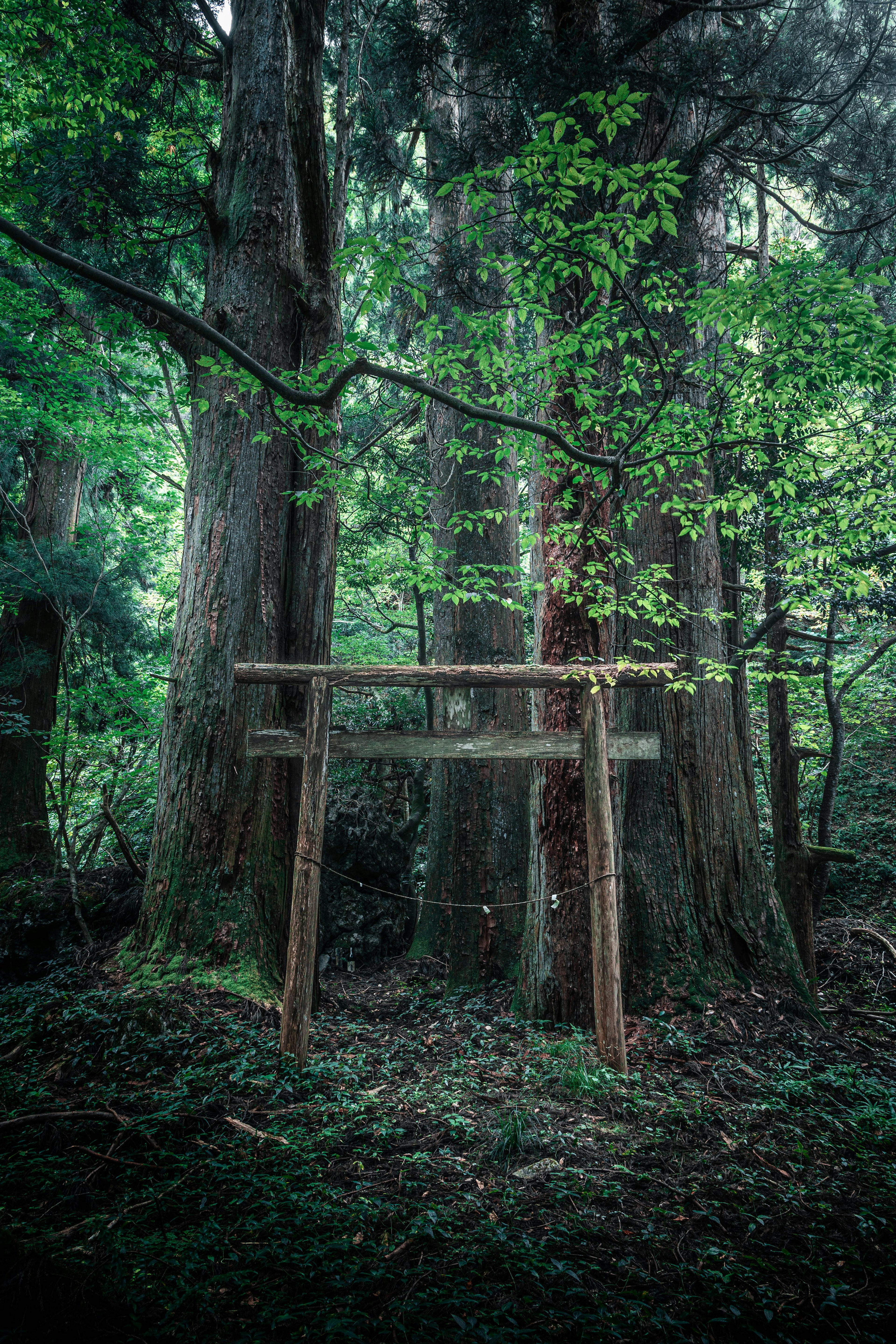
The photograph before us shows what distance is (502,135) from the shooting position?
6059mm

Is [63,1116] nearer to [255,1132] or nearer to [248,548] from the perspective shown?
[255,1132]

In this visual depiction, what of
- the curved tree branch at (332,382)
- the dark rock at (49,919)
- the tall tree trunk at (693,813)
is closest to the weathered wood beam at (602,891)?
the tall tree trunk at (693,813)

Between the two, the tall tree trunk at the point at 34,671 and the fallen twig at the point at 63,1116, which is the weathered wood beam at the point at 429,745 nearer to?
the fallen twig at the point at 63,1116

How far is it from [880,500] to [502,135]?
455 cm

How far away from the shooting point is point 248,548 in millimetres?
5609

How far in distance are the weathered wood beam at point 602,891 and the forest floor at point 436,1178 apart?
9.4 inches

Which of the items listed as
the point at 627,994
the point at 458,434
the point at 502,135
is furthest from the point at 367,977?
the point at 502,135

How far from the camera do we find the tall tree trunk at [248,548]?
5086 mm

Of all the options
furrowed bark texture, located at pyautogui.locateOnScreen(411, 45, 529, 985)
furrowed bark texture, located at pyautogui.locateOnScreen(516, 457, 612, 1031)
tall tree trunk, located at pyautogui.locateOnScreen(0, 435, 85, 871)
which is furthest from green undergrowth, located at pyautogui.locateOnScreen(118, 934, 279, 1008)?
tall tree trunk, located at pyautogui.locateOnScreen(0, 435, 85, 871)

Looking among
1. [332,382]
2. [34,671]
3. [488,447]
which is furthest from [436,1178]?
[34,671]

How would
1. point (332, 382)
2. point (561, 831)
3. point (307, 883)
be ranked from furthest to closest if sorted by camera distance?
point (561, 831) → point (307, 883) → point (332, 382)

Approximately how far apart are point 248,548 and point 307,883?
9.09ft

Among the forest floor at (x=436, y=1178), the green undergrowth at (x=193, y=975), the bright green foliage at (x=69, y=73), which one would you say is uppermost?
the bright green foliage at (x=69, y=73)

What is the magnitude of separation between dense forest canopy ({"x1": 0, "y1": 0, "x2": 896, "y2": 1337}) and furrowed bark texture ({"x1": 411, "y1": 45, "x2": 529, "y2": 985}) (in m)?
0.05
